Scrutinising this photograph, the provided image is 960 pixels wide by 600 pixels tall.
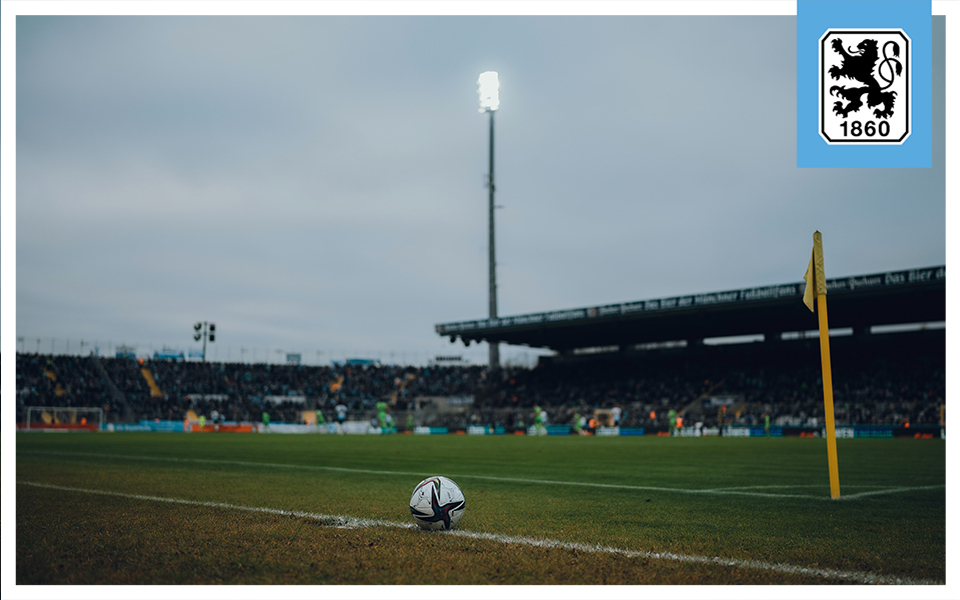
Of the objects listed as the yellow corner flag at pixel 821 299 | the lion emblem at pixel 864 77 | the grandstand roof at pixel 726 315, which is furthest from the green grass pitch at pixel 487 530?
the grandstand roof at pixel 726 315

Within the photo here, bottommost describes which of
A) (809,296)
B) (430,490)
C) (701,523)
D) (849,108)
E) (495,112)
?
(701,523)

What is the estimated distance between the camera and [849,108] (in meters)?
6.16

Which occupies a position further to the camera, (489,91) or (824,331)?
(489,91)

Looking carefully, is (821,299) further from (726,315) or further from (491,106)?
(491,106)

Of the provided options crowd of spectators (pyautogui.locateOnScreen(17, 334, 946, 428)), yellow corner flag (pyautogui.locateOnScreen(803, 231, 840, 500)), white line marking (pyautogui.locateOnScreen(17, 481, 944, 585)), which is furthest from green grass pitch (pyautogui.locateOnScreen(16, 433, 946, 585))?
crowd of spectators (pyautogui.locateOnScreen(17, 334, 946, 428))

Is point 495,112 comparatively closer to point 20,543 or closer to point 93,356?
point 93,356

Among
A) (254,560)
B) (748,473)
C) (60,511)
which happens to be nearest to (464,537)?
(254,560)

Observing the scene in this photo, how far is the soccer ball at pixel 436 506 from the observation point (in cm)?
593

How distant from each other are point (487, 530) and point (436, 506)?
0.51 m

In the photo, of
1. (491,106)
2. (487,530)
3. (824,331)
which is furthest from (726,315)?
(487,530)

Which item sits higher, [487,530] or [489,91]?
[489,91]

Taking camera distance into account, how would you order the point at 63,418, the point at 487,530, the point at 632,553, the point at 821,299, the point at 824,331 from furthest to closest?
the point at 63,418 → the point at 824,331 → the point at 821,299 → the point at 487,530 → the point at 632,553

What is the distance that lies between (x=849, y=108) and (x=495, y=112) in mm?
47090

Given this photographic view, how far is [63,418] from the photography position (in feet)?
138
